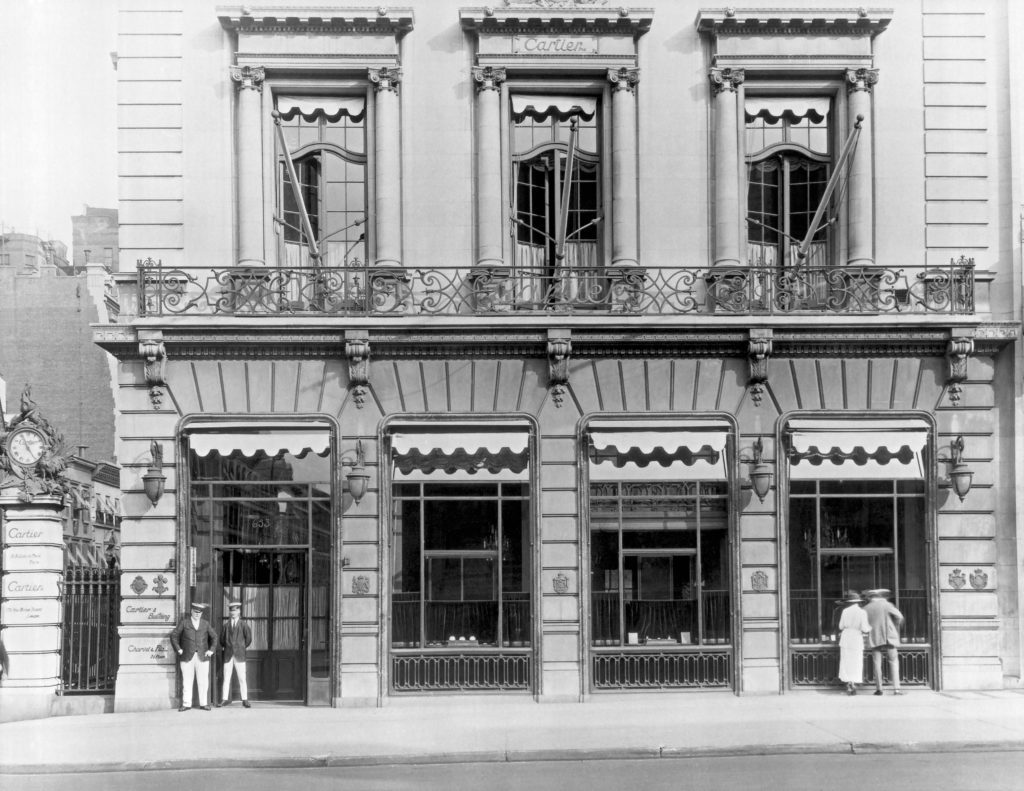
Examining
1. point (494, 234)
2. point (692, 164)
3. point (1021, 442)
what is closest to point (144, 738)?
point (494, 234)

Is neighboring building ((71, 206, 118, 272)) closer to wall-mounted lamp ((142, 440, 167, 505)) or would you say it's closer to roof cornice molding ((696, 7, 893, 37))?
wall-mounted lamp ((142, 440, 167, 505))

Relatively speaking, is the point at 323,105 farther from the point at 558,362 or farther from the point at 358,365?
the point at 558,362

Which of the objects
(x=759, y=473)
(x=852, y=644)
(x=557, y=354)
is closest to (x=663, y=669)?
(x=852, y=644)

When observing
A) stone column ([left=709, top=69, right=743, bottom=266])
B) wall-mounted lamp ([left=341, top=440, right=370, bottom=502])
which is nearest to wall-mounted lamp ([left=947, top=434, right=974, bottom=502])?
stone column ([left=709, top=69, right=743, bottom=266])

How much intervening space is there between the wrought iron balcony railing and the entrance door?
418 cm

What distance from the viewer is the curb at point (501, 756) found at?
13336 mm

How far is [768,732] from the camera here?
47.1ft

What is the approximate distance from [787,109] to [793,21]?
1484mm

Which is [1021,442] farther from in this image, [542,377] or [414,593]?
[414,593]

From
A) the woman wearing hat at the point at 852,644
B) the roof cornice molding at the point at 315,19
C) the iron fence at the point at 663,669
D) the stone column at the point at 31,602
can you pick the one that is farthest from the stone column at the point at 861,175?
the stone column at the point at 31,602

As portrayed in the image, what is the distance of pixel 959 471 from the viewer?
1867 cm

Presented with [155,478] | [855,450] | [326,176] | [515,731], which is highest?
[326,176]

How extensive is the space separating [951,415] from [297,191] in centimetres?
1155

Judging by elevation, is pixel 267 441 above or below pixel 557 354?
below
